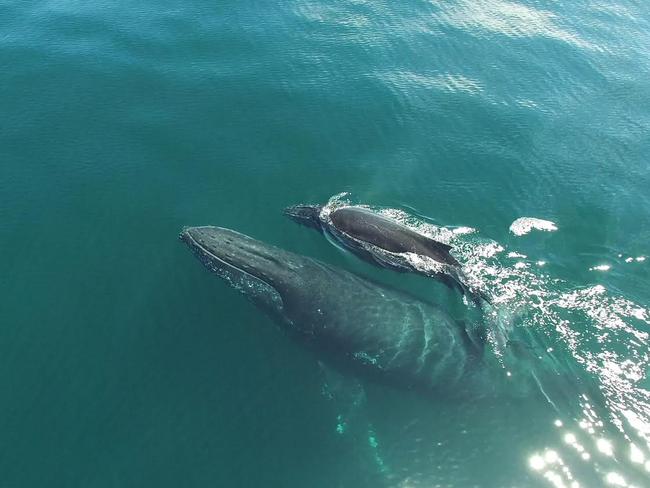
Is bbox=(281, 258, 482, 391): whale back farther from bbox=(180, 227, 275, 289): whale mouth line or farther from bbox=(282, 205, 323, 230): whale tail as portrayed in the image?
bbox=(282, 205, 323, 230): whale tail

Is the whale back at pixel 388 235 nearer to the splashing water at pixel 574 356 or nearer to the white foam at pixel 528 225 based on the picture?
the splashing water at pixel 574 356

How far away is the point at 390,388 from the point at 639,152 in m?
39.3

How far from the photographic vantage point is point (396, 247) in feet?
117

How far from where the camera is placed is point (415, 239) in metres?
35.6

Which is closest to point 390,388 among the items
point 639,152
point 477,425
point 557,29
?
point 477,425

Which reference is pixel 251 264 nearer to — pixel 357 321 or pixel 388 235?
pixel 357 321

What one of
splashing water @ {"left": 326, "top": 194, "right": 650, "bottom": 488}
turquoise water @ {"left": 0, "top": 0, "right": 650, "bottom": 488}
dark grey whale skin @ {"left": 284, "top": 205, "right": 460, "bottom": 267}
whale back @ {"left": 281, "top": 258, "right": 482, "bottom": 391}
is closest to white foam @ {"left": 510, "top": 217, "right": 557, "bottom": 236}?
turquoise water @ {"left": 0, "top": 0, "right": 650, "bottom": 488}

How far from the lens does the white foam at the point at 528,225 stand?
41.6m

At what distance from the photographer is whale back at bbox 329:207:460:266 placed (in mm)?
35562

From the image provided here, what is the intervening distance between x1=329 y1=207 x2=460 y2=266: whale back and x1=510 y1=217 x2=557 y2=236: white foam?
807 cm

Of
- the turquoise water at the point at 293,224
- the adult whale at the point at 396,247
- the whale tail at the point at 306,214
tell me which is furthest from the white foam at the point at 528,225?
the whale tail at the point at 306,214

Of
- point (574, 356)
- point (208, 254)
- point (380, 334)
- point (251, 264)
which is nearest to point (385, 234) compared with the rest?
point (380, 334)

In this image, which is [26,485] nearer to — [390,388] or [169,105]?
[390,388]

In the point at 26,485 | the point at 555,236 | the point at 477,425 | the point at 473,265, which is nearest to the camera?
the point at 26,485
